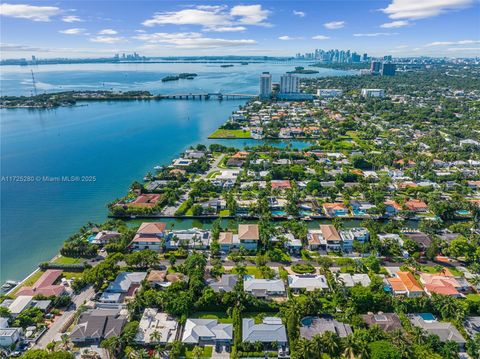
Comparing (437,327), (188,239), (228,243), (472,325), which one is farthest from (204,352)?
(472,325)

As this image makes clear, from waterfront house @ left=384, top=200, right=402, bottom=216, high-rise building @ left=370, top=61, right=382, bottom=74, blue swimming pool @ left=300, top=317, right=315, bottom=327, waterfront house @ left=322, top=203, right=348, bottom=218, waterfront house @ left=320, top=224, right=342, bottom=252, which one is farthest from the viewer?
high-rise building @ left=370, top=61, right=382, bottom=74

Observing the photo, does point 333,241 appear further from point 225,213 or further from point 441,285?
point 225,213

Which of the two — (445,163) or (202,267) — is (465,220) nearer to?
(445,163)

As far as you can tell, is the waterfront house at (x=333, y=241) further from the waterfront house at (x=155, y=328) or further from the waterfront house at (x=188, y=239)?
the waterfront house at (x=155, y=328)

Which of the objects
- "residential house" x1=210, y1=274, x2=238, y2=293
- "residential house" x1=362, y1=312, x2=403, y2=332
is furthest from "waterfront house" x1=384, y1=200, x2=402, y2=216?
"residential house" x1=210, y1=274, x2=238, y2=293

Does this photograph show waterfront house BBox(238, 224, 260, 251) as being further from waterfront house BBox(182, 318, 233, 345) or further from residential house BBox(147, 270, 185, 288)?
waterfront house BBox(182, 318, 233, 345)
